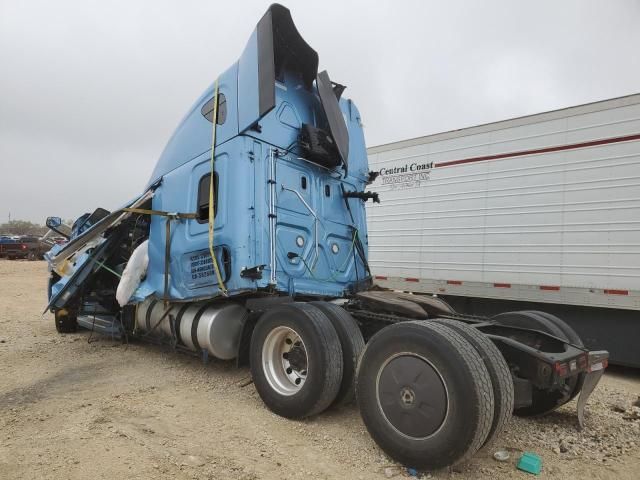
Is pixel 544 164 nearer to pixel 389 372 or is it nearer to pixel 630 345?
pixel 630 345

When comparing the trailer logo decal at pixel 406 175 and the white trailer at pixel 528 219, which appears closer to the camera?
the white trailer at pixel 528 219

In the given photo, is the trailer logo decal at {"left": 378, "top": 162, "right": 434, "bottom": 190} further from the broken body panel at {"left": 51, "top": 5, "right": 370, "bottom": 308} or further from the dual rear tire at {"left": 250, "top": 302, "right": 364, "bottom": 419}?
the dual rear tire at {"left": 250, "top": 302, "right": 364, "bottom": 419}

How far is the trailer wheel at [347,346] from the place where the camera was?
12.2ft

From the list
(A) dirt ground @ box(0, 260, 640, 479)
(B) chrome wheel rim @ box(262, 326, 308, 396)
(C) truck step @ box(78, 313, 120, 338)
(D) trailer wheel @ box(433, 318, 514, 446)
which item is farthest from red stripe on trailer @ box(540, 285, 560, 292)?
(C) truck step @ box(78, 313, 120, 338)

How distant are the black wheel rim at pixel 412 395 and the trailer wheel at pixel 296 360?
621mm

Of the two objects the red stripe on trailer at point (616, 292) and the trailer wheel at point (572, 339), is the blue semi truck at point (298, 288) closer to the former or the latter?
the trailer wheel at point (572, 339)

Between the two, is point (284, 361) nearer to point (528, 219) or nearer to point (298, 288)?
point (298, 288)

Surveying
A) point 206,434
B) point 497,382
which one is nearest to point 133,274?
point 206,434

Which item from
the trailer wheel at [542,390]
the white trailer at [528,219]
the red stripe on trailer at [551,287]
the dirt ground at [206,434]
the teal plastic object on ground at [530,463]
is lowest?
the dirt ground at [206,434]

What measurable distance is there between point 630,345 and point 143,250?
6.70 m

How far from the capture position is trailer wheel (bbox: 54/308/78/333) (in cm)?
782

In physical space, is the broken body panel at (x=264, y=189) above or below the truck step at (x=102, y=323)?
above

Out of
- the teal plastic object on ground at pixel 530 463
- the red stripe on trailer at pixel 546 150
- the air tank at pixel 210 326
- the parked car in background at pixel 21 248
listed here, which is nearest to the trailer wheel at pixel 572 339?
the teal plastic object on ground at pixel 530 463

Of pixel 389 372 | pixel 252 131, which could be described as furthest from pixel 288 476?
pixel 252 131
